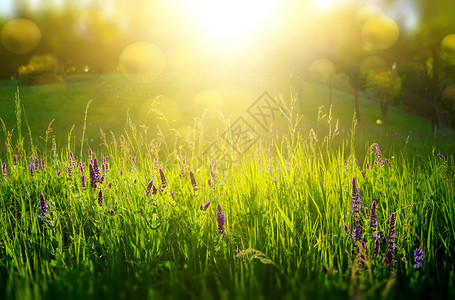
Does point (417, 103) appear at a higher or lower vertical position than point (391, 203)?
higher

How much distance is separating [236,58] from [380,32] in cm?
1290

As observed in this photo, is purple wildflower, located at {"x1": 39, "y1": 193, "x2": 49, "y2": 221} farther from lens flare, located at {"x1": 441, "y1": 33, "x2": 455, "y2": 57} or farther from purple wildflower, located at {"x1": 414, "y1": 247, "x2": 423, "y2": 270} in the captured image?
lens flare, located at {"x1": 441, "y1": 33, "x2": 455, "y2": 57}

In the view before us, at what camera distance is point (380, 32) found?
95.3 feet

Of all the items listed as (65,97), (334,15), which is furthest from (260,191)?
(334,15)

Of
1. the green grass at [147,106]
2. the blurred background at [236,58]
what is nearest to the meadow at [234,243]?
the green grass at [147,106]

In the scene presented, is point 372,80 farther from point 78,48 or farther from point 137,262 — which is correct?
point 78,48

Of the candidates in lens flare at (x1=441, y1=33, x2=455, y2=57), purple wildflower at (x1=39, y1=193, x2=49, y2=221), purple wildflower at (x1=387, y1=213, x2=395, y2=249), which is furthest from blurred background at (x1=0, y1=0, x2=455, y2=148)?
purple wildflower at (x1=387, y1=213, x2=395, y2=249)

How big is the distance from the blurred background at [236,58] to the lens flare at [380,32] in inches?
3.7

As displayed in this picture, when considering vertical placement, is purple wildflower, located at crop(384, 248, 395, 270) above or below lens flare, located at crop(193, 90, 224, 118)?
below

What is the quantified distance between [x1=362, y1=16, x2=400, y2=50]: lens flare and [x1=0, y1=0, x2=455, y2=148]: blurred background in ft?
0.31

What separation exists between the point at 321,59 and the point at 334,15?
5.02 metres

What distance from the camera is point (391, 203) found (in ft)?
10.8

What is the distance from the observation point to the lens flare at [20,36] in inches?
1766

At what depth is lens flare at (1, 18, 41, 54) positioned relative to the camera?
44.8 m
